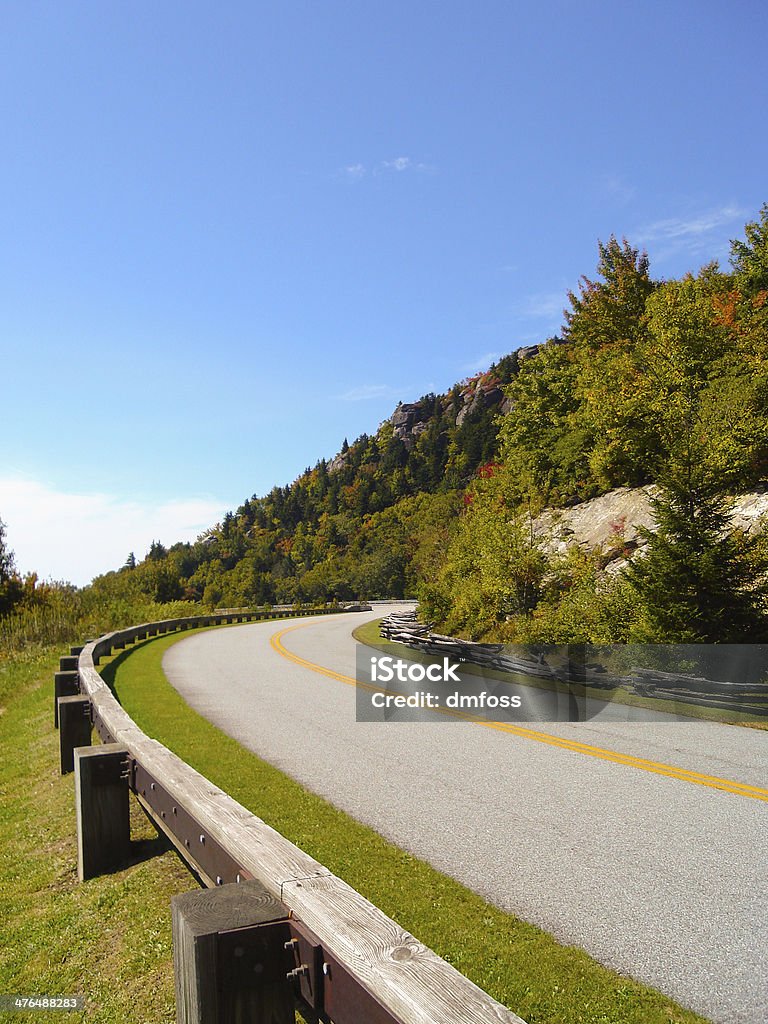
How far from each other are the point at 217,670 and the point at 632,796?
13.8m

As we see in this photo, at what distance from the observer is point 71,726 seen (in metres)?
8.62

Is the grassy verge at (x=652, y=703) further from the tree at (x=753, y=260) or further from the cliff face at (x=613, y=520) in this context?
the tree at (x=753, y=260)

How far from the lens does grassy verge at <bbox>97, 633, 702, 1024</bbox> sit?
3.59 m

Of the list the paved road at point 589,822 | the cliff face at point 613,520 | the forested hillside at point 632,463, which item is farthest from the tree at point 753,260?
the paved road at point 589,822

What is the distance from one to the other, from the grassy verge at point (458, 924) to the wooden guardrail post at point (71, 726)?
1.53 metres

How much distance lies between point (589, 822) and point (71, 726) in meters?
5.99

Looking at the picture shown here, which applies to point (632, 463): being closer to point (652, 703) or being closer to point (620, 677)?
point (620, 677)

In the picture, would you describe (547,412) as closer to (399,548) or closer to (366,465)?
(399,548)

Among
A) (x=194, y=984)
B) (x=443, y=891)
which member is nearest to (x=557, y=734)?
(x=443, y=891)

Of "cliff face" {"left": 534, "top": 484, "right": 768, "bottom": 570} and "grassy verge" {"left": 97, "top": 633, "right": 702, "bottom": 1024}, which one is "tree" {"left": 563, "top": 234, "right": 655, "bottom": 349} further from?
"grassy verge" {"left": 97, "top": 633, "right": 702, "bottom": 1024}

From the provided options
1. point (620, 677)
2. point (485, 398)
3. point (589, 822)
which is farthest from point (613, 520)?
point (485, 398)

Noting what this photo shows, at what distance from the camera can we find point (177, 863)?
549cm

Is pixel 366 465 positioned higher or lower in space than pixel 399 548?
higher

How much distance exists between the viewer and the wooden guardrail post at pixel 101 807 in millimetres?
5340
